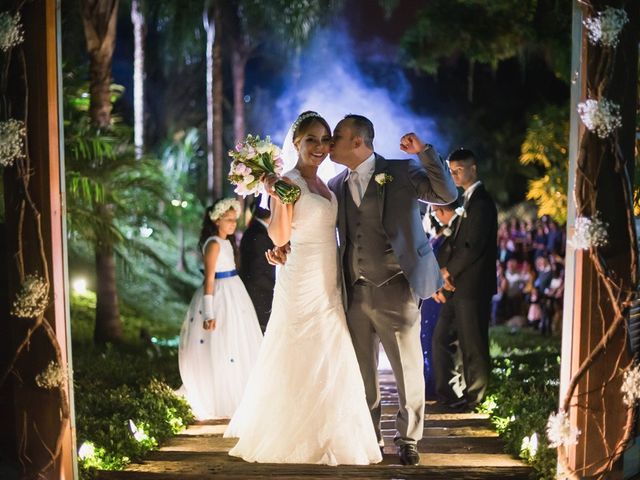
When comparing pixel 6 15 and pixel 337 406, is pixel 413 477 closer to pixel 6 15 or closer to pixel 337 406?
pixel 337 406

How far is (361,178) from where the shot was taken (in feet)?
18.0

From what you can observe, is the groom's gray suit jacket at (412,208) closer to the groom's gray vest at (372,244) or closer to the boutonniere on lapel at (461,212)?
the groom's gray vest at (372,244)

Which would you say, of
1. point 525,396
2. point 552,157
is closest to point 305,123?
point 525,396

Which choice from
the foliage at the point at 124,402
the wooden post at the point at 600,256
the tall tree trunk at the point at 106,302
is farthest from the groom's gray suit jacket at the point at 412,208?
the tall tree trunk at the point at 106,302

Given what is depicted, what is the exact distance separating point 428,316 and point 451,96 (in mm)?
21686

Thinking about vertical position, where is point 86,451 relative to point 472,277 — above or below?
below

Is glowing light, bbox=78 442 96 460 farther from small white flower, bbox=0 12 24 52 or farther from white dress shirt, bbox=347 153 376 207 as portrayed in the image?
small white flower, bbox=0 12 24 52

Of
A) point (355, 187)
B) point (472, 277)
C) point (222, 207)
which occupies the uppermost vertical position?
point (222, 207)

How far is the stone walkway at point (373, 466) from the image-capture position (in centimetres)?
521

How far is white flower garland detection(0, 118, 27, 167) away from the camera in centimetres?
468

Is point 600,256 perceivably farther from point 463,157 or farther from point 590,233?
point 463,157

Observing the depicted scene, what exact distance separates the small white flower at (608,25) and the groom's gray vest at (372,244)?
1697 millimetres

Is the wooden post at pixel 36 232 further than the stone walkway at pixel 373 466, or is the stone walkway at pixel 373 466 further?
the stone walkway at pixel 373 466

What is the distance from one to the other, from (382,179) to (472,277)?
219 centimetres
